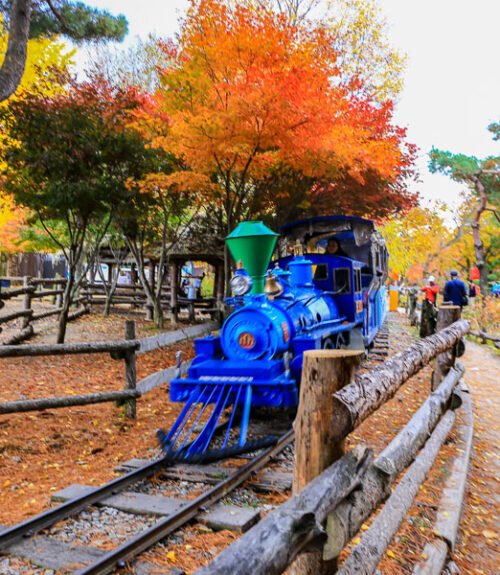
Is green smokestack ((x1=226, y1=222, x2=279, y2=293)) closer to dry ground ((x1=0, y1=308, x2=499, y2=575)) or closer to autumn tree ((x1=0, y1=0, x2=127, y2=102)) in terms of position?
dry ground ((x1=0, y1=308, x2=499, y2=575))

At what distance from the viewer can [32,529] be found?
3.51 m

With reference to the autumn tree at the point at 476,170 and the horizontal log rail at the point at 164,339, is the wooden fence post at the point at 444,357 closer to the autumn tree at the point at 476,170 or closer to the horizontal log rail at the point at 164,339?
the horizontal log rail at the point at 164,339

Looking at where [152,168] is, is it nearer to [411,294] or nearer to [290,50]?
[290,50]

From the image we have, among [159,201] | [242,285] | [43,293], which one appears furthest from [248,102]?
[43,293]

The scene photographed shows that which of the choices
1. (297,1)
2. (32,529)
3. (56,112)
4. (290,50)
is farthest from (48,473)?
(297,1)

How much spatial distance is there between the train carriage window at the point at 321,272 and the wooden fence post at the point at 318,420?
5.94 m

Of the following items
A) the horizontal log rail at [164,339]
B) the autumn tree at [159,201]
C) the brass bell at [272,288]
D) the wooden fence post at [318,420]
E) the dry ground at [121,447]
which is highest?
the autumn tree at [159,201]

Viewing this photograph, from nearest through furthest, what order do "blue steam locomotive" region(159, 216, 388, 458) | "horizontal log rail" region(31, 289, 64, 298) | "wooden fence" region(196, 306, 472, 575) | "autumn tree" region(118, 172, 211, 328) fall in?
1. "wooden fence" region(196, 306, 472, 575)
2. "blue steam locomotive" region(159, 216, 388, 458)
3. "autumn tree" region(118, 172, 211, 328)
4. "horizontal log rail" region(31, 289, 64, 298)

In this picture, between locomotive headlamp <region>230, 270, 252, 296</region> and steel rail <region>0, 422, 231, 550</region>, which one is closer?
steel rail <region>0, 422, 231, 550</region>

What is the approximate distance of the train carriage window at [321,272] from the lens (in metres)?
8.29

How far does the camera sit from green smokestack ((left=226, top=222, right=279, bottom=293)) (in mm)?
6258

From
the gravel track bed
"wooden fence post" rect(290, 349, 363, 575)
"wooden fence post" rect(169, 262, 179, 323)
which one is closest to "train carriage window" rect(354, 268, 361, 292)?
the gravel track bed

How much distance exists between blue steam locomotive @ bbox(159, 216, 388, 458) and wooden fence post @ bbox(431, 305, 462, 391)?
4.77 ft

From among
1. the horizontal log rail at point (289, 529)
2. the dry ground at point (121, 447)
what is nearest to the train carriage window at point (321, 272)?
the dry ground at point (121, 447)
